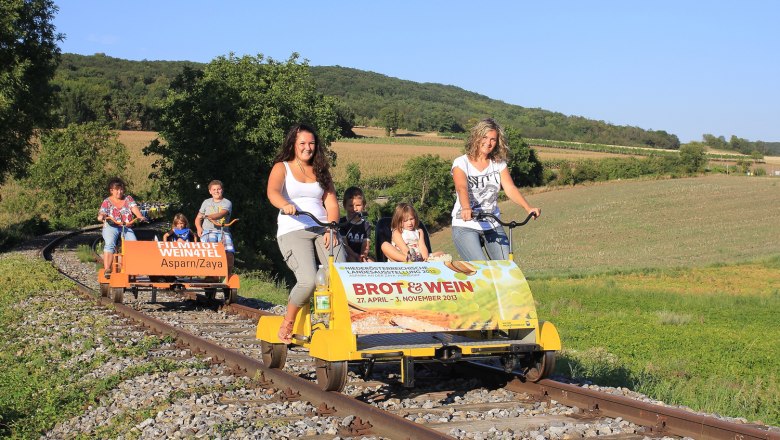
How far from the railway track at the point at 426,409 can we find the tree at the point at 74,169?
2560 inches

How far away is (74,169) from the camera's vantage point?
71.3m

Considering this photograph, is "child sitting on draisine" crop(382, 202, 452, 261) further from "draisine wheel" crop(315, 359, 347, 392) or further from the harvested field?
the harvested field

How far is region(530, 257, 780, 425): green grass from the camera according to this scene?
31.7 ft

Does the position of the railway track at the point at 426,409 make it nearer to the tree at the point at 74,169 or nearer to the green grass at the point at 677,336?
the green grass at the point at 677,336

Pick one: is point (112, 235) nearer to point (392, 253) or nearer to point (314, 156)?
point (392, 253)

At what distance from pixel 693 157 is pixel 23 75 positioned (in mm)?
92352

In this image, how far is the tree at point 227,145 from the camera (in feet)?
127

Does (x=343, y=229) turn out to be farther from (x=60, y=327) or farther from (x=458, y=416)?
(x=60, y=327)

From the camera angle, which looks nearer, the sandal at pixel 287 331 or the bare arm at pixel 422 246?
the sandal at pixel 287 331

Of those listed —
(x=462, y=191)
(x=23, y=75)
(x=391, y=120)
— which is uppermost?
(x=391, y=120)

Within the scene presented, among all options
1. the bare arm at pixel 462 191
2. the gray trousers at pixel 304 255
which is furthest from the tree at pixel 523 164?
the gray trousers at pixel 304 255

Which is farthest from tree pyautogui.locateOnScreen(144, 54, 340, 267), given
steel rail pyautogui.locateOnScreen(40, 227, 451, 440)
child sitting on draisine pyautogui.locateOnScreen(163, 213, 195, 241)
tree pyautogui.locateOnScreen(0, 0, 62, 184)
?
steel rail pyautogui.locateOnScreen(40, 227, 451, 440)

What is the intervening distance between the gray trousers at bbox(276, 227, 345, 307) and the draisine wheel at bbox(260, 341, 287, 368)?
0.60 meters

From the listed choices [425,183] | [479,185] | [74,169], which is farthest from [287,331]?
[425,183]
